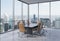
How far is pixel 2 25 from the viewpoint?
5.98 meters

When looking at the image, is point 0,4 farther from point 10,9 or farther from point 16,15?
point 16,15

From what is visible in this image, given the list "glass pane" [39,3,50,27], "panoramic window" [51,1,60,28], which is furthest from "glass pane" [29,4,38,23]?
"panoramic window" [51,1,60,28]

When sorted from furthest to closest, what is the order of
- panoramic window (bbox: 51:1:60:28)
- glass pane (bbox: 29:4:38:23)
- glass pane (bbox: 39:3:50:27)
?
glass pane (bbox: 29:4:38:23) → glass pane (bbox: 39:3:50:27) → panoramic window (bbox: 51:1:60:28)

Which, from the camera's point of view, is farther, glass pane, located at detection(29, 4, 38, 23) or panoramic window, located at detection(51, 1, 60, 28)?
glass pane, located at detection(29, 4, 38, 23)

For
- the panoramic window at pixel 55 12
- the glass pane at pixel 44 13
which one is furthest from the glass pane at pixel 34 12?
the panoramic window at pixel 55 12

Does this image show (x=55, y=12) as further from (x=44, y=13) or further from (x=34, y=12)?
(x=34, y=12)

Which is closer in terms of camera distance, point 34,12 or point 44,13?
point 44,13

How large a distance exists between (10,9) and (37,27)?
5.70 feet

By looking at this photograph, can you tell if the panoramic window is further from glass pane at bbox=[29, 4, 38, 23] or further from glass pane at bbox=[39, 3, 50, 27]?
glass pane at bbox=[29, 4, 38, 23]

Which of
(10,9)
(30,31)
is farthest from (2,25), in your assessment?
(30,31)

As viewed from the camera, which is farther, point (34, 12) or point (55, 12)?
point (34, 12)

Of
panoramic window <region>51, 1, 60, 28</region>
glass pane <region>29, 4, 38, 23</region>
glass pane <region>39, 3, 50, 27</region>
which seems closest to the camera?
panoramic window <region>51, 1, 60, 28</region>

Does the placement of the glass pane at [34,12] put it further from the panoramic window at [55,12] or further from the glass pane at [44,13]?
the panoramic window at [55,12]

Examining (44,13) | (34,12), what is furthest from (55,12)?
(34,12)
